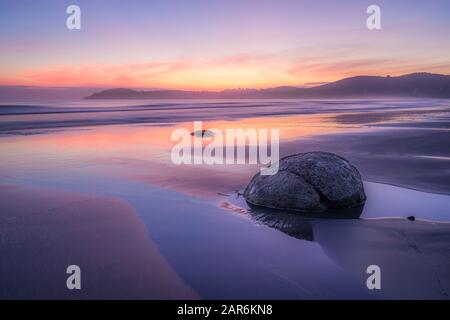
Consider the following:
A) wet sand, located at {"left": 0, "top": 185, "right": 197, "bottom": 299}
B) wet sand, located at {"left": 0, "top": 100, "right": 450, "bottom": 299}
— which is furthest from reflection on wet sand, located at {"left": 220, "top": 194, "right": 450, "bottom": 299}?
wet sand, located at {"left": 0, "top": 185, "right": 197, "bottom": 299}

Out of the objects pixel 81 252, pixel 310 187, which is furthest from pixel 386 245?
pixel 81 252

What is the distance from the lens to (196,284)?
2.85 metres

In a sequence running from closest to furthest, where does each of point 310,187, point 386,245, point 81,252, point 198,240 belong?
point 81,252, point 386,245, point 198,240, point 310,187

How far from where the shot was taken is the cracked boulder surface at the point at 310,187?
457 centimetres

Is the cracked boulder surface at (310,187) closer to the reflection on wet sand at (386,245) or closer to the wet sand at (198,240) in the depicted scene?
A: the reflection on wet sand at (386,245)

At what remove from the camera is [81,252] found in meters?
3.35

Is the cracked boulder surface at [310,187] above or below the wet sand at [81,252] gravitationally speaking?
above

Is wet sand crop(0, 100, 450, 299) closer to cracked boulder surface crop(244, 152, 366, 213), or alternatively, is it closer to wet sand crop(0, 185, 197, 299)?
wet sand crop(0, 185, 197, 299)

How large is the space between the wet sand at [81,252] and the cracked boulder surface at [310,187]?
1.60 metres

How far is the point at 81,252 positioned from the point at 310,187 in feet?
8.77

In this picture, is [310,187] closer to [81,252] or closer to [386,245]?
[386,245]

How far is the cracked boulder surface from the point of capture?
457 centimetres

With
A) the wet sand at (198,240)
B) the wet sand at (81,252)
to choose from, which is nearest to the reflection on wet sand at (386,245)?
the wet sand at (198,240)

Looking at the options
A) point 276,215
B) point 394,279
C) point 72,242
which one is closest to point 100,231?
point 72,242
